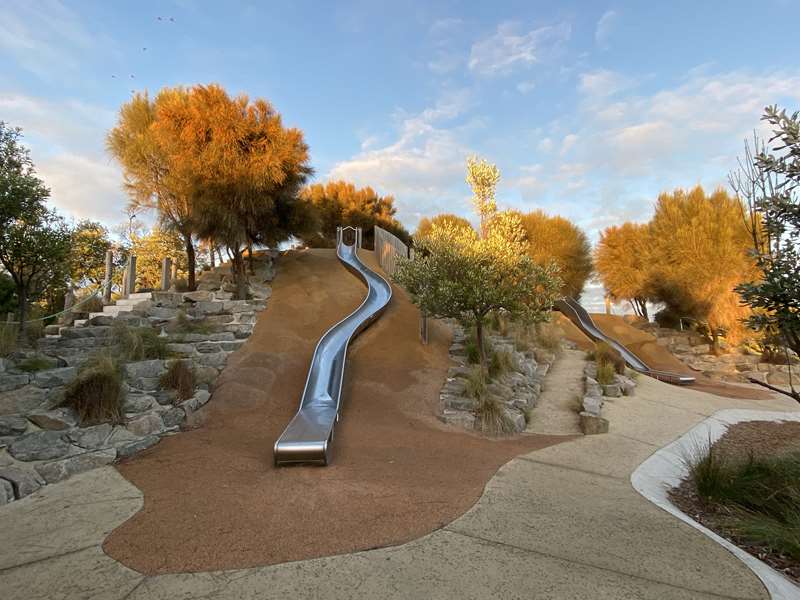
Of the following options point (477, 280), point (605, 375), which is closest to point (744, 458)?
point (477, 280)

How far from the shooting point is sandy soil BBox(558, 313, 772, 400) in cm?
1387

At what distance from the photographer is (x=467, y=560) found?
126 inches

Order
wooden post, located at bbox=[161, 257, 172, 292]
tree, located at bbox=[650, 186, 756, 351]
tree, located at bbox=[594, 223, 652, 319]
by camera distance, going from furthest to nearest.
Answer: tree, located at bbox=[594, 223, 652, 319], tree, located at bbox=[650, 186, 756, 351], wooden post, located at bbox=[161, 257, 172, 292]

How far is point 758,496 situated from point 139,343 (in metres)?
9.18

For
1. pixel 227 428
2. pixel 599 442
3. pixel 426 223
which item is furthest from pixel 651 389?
pixel 426 223

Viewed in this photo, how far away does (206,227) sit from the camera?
14258mm

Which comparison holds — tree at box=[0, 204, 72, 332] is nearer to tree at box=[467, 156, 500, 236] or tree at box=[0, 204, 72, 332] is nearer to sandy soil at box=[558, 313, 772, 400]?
tree at box=[467, 156, 500, 236]

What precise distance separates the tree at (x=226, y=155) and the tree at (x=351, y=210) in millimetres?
15714

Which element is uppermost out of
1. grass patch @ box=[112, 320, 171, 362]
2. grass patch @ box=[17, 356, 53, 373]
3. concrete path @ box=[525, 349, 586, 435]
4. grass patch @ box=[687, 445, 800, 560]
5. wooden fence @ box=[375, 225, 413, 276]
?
wooden fence @ box=[375, 225, 413, 276]

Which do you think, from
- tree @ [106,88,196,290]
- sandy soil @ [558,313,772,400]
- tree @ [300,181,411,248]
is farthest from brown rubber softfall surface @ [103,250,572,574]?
tree @ [300,181,411,248]

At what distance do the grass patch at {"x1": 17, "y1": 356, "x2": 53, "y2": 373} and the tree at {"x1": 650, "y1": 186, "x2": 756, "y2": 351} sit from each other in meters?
22.0

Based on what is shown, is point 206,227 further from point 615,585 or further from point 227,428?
point 615,585

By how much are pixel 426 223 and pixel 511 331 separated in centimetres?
2090

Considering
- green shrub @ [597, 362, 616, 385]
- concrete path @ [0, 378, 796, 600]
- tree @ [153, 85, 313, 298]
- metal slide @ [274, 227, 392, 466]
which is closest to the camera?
concrete path @ [0, 378, 796, 600]
